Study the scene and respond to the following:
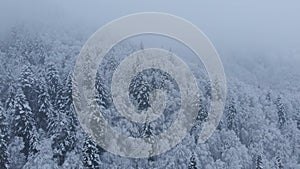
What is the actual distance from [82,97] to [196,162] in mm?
16002

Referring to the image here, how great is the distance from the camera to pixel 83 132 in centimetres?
5822

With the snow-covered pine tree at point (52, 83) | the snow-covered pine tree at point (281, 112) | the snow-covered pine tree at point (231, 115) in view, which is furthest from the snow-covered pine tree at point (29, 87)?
the snow-covered pine tree at point (281, 112)

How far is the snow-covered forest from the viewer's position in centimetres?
5609

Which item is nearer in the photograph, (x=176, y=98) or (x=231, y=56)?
(x=176, y=98)

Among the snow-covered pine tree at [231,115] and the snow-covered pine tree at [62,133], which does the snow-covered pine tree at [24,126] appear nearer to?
the snow-covered pine tree at [62,133]

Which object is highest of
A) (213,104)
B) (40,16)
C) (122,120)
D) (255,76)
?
(40,16)

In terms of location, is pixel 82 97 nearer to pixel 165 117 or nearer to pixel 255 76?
pixel 165 117

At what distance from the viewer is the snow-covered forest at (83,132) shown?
56094 millimetres

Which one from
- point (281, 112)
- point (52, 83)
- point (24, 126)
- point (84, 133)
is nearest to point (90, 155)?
point (84, 133)

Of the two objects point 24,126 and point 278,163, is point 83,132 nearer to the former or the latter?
point 24,126

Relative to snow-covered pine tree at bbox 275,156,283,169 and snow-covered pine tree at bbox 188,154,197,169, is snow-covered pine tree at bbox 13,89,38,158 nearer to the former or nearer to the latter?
snow-covered pine tree at bbox 188,154,197,169

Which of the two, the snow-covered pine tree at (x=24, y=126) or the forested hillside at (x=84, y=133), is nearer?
the forested hillside at (x=84, y=133)

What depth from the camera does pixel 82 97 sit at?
61.1m

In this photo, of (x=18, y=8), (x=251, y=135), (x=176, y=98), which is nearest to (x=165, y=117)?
(x=176, y=98)
